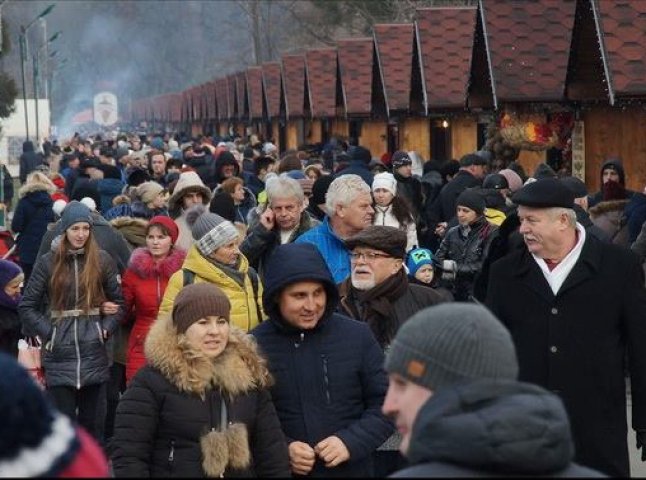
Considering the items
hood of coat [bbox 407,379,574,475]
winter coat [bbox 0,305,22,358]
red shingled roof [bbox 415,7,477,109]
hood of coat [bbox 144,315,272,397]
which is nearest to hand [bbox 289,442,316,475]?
hood of coat [bbox 144,315,272,397]

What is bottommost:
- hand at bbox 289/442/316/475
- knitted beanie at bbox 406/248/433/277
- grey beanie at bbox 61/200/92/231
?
hand at bbox 289/442/316/475

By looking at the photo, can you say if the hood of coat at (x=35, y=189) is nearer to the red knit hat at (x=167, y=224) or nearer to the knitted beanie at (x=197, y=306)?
the red knit hat at (x=167, y=224)

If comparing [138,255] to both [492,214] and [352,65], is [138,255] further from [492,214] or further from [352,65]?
[352,65]

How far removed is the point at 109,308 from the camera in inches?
361

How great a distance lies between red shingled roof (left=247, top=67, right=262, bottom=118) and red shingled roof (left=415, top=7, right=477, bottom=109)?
86.0ft

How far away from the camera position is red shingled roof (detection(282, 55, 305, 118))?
133ft

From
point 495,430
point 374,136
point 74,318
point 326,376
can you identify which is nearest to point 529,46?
point 74,318

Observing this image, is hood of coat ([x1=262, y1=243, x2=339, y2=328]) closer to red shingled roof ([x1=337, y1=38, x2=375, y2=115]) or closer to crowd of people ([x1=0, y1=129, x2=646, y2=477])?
crowd of people ([x1=0, y1=129, x2=646, y2=477])

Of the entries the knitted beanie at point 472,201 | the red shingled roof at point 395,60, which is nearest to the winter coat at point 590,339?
the knitted beanie at point 472,201

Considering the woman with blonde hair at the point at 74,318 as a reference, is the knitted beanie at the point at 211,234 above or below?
above

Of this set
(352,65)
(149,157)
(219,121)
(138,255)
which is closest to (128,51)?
(219,121)

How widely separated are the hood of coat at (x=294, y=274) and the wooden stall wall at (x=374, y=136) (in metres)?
25.8

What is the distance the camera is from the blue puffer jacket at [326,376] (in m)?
5.79

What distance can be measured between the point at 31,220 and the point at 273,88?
30605mm
